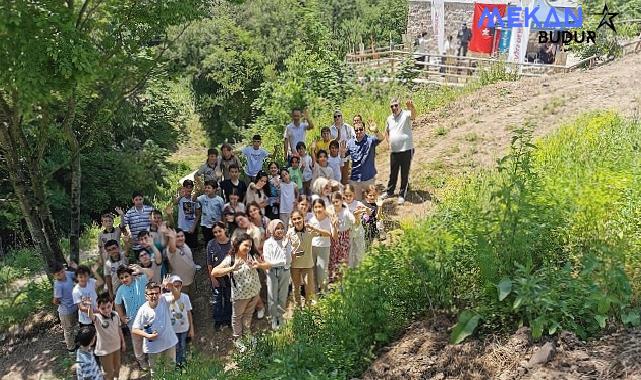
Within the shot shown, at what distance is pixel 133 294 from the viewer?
266 inches

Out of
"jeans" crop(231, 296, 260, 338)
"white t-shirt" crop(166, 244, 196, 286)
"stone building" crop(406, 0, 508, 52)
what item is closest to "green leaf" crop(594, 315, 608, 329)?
"jeans" crop(231, 296, 260, 338)

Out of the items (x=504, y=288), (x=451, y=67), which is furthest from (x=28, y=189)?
(x=451, y=67)

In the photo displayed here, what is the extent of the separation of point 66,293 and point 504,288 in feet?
17.5

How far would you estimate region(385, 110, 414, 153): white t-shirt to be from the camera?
28.3 ft

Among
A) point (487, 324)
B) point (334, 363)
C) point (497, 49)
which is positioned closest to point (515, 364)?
point (487, 324)

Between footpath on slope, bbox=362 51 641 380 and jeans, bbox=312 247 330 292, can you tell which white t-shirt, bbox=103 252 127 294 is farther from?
footpath on slope, bbox=362 51 641 380

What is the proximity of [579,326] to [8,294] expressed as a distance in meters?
10.2

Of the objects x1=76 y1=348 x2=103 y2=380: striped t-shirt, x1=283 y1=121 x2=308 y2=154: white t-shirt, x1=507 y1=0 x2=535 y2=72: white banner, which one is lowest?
x1=76 y1=348 x2=103 y2=380: striped t-shirt

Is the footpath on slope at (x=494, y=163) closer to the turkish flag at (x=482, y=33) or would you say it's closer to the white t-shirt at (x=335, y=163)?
the white t-shirt at (x=335, y=163)

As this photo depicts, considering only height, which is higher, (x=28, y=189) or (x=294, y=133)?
(x=294, y=133)

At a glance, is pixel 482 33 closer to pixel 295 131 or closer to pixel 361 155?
pixel 295 131

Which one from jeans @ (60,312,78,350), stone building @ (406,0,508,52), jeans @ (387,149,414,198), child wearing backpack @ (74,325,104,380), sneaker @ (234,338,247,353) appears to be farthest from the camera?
stone building @ (406,0,508,52)

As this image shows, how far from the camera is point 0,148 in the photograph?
27.6 feet

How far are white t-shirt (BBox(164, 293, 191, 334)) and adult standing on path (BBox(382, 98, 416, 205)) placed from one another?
381 cm
